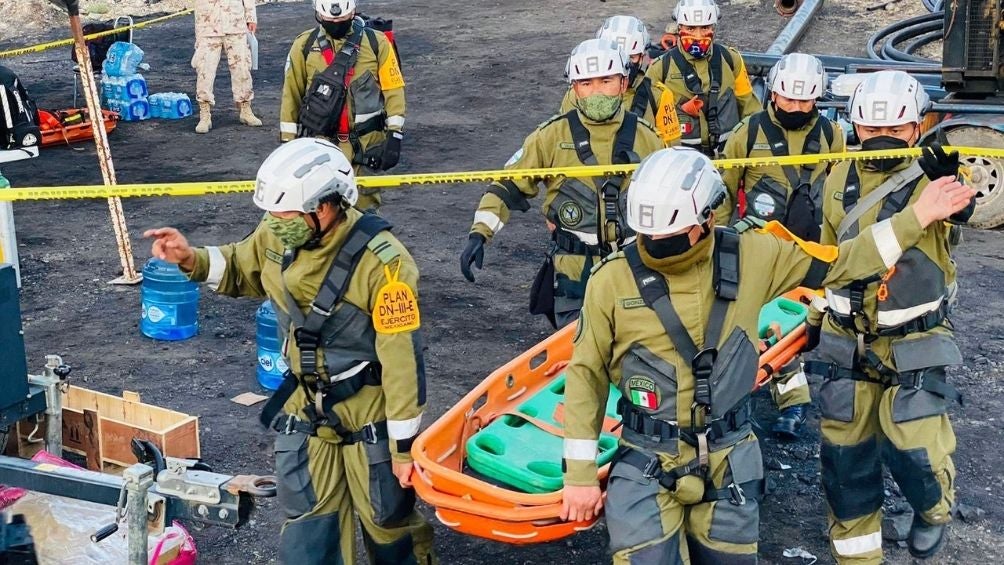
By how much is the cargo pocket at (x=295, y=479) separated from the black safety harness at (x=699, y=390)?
134cm

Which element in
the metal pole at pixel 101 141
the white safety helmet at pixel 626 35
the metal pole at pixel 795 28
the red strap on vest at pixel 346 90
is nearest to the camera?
the red strap on vest at pixel 346 90

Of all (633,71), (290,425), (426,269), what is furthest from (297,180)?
(426,269)

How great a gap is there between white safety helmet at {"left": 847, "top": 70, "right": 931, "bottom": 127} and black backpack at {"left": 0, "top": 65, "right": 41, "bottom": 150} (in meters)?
6.74

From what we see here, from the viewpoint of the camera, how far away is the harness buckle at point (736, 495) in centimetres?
472

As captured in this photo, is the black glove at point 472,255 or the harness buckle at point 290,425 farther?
the black glove at point 472,255

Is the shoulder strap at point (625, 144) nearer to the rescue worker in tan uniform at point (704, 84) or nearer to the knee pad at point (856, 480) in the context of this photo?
the knee pad at point (856, 480)

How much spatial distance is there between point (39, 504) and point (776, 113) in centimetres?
495

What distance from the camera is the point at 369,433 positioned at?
518 cm

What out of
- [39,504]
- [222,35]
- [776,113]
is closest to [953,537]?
[776,113]

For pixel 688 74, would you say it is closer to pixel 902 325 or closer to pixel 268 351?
pixel 268 351

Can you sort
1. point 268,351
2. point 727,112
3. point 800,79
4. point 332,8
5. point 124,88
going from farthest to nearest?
point 124,88 < point 727,112 < point 332,8 < point 268,351 < point 800,79

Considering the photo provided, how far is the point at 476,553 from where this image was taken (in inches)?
245

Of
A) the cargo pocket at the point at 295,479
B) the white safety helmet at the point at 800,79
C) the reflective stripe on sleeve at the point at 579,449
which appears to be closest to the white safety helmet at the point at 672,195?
the reflective stripe on sleeve at the point at 579,449

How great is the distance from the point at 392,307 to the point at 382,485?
787mm
